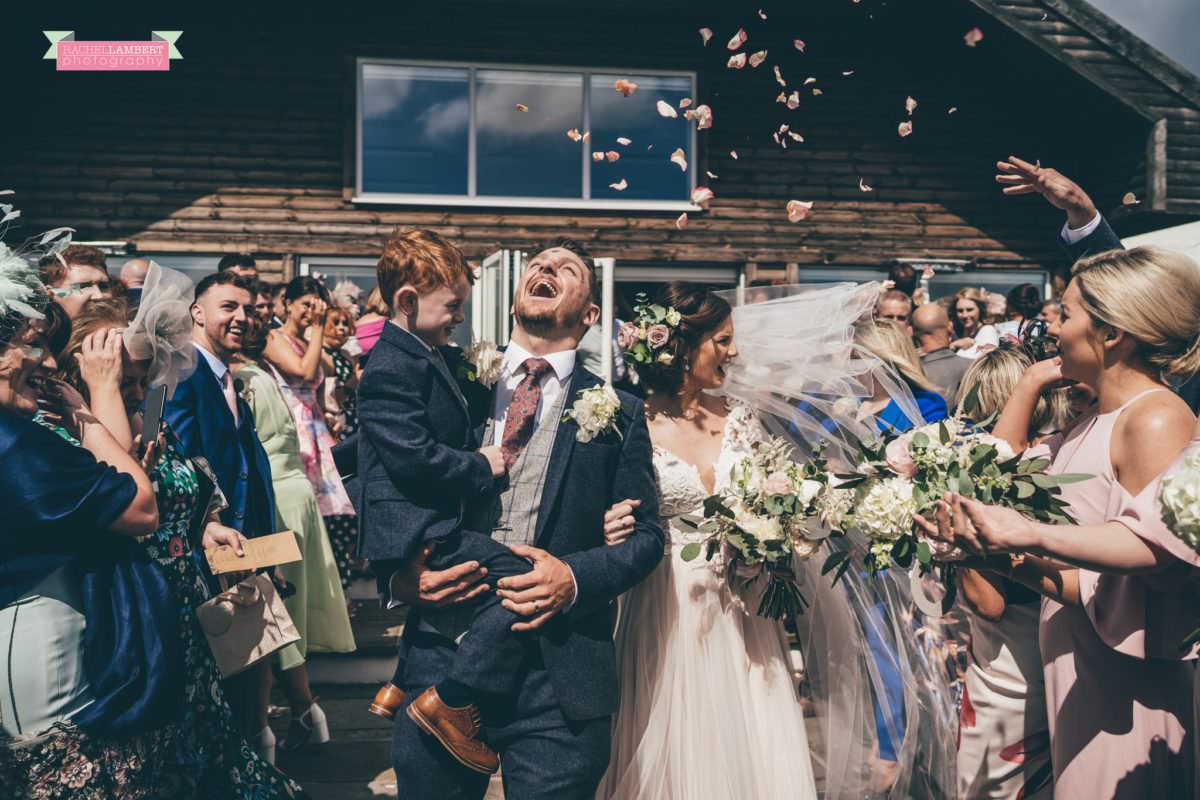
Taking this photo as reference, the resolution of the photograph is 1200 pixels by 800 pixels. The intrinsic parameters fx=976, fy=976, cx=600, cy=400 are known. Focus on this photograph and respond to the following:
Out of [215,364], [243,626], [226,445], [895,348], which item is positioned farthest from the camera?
[895,348]

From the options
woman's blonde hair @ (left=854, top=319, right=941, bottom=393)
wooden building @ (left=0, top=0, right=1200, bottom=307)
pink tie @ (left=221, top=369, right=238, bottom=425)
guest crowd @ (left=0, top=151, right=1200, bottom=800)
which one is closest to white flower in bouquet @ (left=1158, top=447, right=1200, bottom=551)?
guest crowd @ (left=0, top=151, right=1200, bottom=800)

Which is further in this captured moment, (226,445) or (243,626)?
(226,445)

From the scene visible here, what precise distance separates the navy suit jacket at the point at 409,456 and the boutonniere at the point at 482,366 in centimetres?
19

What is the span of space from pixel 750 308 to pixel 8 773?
2666 mm

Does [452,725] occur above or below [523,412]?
below

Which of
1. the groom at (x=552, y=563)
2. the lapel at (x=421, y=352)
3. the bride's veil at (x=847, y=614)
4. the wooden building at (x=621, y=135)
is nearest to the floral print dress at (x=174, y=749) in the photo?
the groom at (x=552, y=563)

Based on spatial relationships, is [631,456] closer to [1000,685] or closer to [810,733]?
[1000,685]

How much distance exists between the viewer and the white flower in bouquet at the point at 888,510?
254 centimetres

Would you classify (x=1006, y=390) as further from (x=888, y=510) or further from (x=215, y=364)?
(x=215, y=364)

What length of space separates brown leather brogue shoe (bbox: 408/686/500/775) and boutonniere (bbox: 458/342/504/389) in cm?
88

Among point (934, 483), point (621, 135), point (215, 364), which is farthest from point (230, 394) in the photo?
point (621, 135)

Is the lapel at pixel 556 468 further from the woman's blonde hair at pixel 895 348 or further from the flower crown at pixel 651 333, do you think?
the woman's blonde hair at pixel 895 348

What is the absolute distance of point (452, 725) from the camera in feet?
8.25

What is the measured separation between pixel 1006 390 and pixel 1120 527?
1.39 meters
